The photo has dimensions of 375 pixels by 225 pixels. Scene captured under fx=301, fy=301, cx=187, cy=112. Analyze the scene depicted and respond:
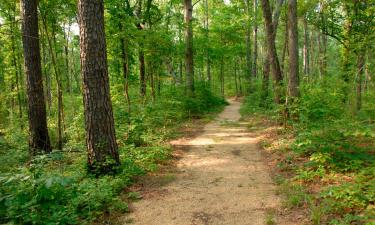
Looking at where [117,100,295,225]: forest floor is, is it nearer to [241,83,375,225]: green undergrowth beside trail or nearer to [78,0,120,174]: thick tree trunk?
[241,83,375,225]: green undergrowth beside trail

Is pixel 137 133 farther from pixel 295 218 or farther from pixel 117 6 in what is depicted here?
pixel 117 6

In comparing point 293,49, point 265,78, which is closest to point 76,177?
point 293,49

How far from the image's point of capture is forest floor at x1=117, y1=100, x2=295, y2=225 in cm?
465

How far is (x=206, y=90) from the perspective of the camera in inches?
757

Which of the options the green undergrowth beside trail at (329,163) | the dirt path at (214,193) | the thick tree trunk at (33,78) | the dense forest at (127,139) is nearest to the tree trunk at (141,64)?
the dense forest at (127,139)

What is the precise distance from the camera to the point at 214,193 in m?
5.61

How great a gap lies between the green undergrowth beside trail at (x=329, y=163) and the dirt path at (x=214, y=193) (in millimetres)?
461

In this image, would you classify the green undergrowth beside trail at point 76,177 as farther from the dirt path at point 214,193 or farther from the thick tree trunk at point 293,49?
the thick tree trunk at point 293,49

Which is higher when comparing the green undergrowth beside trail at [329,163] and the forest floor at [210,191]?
the green undergrowth beside trail at [329,163]

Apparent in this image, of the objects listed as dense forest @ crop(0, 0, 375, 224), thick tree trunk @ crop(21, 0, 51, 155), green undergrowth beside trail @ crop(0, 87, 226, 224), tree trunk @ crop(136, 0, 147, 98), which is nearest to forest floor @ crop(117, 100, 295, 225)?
dense forest @ crop(0, 0, 375, 224)

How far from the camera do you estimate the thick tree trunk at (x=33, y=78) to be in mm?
8508

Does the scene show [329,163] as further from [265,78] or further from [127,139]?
[265,78]

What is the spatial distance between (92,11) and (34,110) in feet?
14.2

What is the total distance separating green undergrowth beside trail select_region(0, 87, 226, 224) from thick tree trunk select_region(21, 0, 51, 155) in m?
0.59
